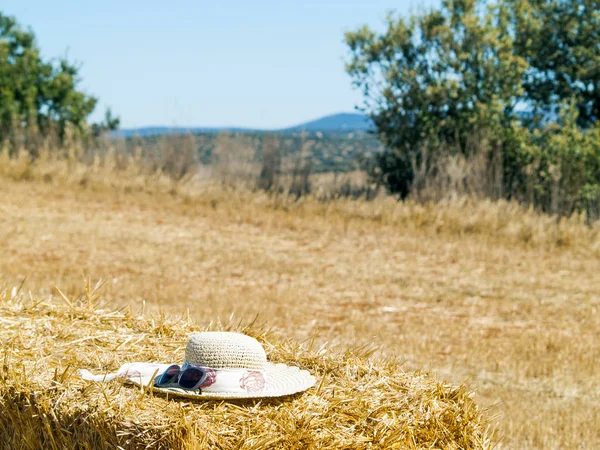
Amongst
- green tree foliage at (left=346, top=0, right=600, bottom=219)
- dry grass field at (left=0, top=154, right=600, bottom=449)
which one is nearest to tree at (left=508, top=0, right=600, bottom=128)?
green tree foliage at (left=346, top=0, right=600, bottom=219)

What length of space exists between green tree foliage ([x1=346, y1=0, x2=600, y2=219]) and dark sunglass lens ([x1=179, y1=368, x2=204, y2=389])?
1247 centimetres

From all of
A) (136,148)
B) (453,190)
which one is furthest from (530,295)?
(136,148)

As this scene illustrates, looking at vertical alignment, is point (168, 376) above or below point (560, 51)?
below

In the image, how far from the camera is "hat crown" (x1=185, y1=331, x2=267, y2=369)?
3.61 meters

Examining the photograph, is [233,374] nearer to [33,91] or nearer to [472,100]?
[472,100]

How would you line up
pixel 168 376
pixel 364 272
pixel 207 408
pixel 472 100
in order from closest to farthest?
pixel 207 408 → pixel 168 376 → pixel 364 272 → pixel 472 100

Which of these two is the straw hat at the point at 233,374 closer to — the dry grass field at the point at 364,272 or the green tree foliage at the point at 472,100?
the dry grass field at the point at 364,272

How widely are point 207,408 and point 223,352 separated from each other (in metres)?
0.29

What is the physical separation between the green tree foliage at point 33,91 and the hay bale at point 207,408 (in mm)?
15897

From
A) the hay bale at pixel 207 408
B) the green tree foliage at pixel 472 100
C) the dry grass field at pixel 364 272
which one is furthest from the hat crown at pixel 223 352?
the green tree foliage at pixel 472 100

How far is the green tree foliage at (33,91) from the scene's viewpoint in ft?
64.1

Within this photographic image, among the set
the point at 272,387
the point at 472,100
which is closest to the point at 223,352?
the point at 272,387

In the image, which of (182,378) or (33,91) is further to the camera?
(33,91)

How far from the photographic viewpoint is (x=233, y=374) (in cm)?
355
